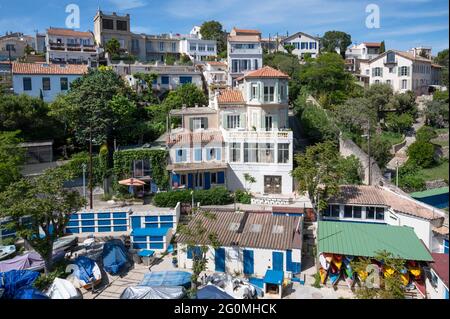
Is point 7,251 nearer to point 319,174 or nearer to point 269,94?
point 319,174

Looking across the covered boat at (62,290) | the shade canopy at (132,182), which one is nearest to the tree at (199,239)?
the covered boat at (62,290)

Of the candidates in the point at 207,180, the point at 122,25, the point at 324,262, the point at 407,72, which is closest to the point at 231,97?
the point at 207,180

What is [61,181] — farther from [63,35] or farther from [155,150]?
[63,35]

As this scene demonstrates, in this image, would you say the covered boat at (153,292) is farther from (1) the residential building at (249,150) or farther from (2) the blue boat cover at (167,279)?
(1) the residential building at (249,150)

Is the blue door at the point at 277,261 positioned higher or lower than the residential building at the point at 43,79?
lower

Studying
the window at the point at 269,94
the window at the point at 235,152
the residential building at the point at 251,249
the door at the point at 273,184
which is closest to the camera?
the residential building at the point at 251,249

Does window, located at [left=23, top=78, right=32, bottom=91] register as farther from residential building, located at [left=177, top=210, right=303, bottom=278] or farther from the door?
residential building, located at [left=177, top=210, right=303, bottom=278]

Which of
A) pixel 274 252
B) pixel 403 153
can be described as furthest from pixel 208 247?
pixel 403 153
